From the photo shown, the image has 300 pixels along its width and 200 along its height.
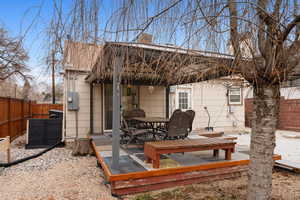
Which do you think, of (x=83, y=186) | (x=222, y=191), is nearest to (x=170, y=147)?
(x=222, y=191)

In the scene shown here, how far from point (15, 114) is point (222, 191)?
29.7 feet

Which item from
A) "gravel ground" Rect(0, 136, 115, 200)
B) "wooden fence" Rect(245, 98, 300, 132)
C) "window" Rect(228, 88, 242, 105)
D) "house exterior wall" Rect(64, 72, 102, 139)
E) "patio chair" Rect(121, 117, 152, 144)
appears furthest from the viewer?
"wooden fence" Rect(245, 98, 300, 132)

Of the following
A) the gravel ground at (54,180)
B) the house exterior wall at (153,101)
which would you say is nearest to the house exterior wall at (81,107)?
the gravel ground at (54,180)

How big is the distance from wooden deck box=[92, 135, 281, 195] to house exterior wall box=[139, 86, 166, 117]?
3486 millimetres

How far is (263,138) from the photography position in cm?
188

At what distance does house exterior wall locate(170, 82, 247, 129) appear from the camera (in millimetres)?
8609

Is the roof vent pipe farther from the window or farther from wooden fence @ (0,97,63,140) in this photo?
the window

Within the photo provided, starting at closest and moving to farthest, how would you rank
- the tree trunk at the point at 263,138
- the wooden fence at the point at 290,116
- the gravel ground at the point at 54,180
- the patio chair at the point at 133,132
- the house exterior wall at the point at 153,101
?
the tree trunk at the point at 263,138
the gravel ground at the point at 54,180
the patio chair at the point at 133,132
the house exterior wall at the point at 153,101
the wooden fence at the point at 290,116

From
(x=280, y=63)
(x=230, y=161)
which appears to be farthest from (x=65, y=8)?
(x=230, y=161)

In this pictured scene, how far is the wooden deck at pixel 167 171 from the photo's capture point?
3.00 m

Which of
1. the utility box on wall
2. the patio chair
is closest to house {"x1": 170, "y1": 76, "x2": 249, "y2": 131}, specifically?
the patio chair

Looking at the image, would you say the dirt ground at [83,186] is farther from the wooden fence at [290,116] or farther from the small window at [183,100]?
the wooden fence at [290,116]

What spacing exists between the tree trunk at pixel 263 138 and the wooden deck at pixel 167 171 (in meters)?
1.50

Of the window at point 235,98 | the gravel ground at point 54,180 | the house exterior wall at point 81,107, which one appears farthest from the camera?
the window at point 235,98
